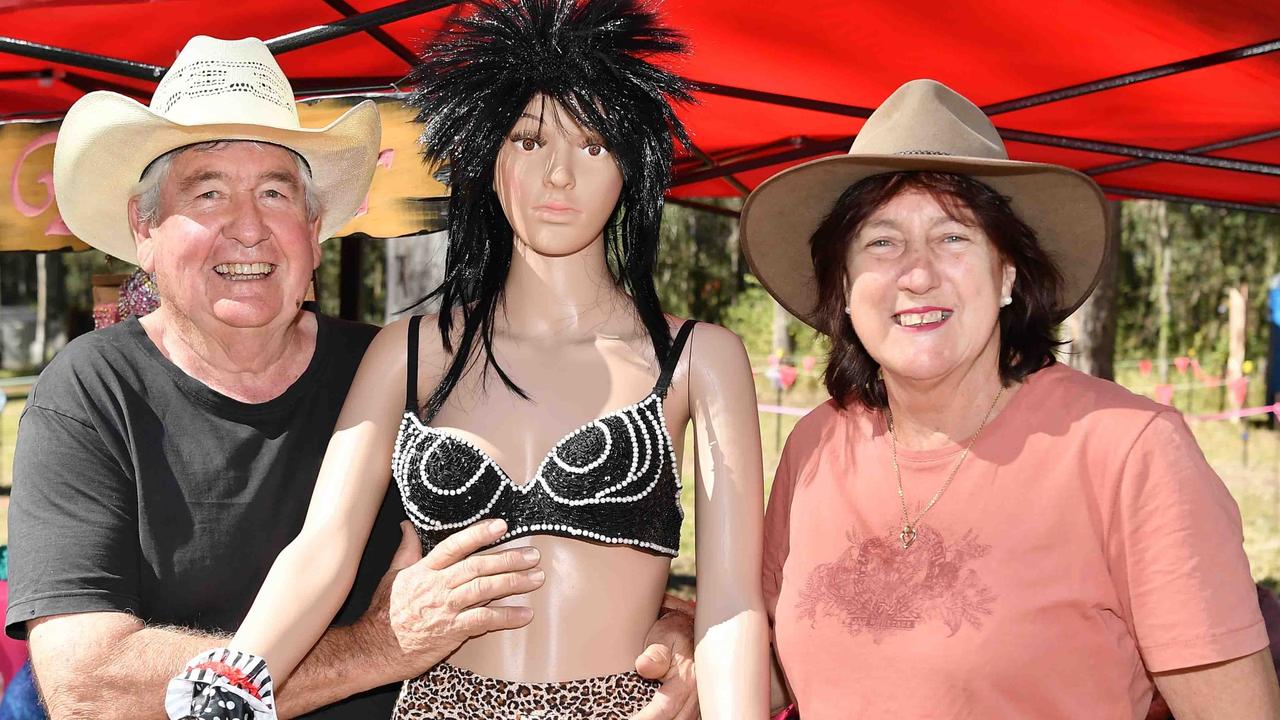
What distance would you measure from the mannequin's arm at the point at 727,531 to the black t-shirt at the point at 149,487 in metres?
0.84

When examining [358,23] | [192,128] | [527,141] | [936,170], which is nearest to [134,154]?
[192,128]

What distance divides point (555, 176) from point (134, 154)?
3.59 ft

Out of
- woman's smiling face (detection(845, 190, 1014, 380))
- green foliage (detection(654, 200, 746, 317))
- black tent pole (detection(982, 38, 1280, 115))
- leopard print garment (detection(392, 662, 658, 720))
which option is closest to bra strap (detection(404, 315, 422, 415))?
leopard print garment (detection(392, 662, 658, 720))

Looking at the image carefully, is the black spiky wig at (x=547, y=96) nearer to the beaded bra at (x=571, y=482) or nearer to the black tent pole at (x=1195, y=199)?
the beaded bra at (x=571, y=482)

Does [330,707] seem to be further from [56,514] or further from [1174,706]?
[1174,706]

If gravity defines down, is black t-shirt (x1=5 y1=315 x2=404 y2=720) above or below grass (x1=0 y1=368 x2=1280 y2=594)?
above

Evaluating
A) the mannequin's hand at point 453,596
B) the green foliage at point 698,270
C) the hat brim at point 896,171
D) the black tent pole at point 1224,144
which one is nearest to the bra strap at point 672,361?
the hat brim at point 896,171

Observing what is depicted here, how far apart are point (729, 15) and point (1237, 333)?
1962 cm

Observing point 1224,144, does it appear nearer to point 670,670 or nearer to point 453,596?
point 670,670

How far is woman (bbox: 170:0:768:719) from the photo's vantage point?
2240 mm

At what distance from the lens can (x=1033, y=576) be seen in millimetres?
2039

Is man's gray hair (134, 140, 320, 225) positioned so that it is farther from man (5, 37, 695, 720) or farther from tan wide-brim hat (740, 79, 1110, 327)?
tan wide-brim hat (740, 79, 1110, 327)

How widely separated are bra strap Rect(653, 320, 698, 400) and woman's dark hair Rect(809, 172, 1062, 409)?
32 centimetres

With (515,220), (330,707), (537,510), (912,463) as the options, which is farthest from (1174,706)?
(330,707)
